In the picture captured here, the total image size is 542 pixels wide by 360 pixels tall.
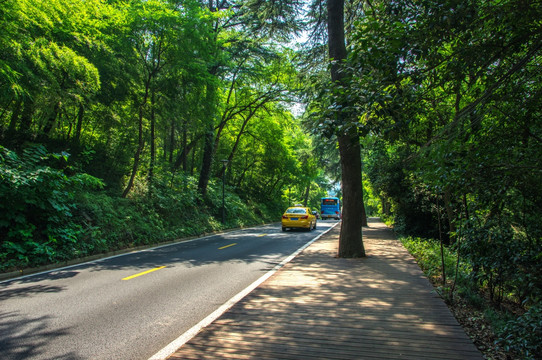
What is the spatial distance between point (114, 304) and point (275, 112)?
906 inches

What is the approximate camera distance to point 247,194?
39.2 metres

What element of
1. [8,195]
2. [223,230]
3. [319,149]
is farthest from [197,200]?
[8,195]

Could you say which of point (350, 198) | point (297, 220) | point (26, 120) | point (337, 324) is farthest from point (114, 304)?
point (297, 220)

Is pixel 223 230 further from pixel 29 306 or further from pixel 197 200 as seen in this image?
pixel 29 306

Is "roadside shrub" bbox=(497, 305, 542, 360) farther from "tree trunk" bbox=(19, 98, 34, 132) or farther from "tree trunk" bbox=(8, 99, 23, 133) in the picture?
"tree trunk" bbox=(8, 99, 23, 133)

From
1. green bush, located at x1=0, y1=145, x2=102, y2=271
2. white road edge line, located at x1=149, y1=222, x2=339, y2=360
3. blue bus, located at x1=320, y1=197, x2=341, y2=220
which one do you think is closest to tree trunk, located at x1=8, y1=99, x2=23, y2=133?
green bush, located at x1=0, y1=145, x2=102, y2=271

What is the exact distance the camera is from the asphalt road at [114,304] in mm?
4031

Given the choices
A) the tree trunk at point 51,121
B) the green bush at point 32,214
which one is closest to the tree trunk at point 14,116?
the tree trunk at point 51,121

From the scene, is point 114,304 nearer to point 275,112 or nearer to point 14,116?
point 14,116

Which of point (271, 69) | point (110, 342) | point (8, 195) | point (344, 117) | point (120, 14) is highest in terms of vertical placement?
point (271, 69)

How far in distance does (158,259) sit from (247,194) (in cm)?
2865

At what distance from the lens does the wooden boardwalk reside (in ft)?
12.2

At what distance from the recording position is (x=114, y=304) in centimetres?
575

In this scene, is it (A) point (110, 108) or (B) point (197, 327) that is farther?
(A) point (110, 108)
